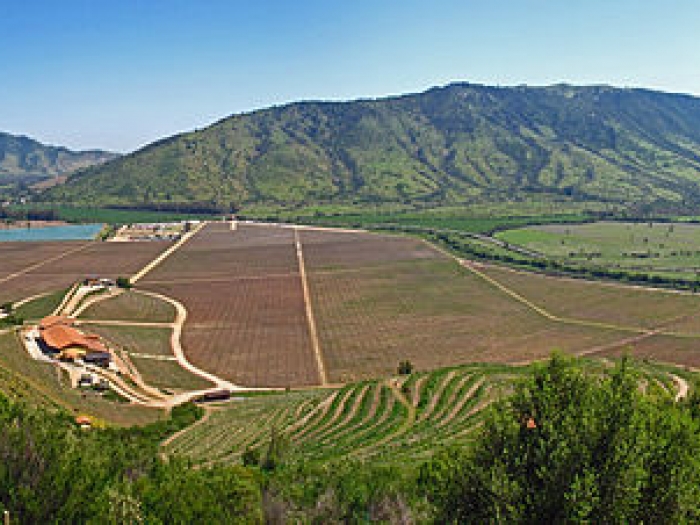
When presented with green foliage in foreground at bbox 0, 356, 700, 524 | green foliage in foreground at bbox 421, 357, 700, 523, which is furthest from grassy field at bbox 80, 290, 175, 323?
green foliage in foreground at bbox 421, 357, 700, 523

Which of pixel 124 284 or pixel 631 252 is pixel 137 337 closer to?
pixel 124 284

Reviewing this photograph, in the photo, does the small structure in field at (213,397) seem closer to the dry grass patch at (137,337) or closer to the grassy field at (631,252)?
the dry grass patch at (137,337)

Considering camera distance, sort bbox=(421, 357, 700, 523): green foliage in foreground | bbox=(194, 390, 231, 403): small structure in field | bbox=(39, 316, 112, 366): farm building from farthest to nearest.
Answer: bbox=(39, 316, 112, 366): farm building < bbox=(194, 390, 231, 403): small structure in field < bbox=(421, 357, 700, 523): green foliage in foreground

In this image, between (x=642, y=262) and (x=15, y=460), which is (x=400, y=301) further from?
(x=15, y=460)

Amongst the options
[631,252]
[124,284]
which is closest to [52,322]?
[124,284]

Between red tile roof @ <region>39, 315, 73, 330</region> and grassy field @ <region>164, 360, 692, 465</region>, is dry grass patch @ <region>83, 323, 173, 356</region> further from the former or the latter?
grassy field @ <region>164, 360, 692, 465</region>

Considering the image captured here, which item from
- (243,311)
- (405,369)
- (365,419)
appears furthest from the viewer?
(243,311)
